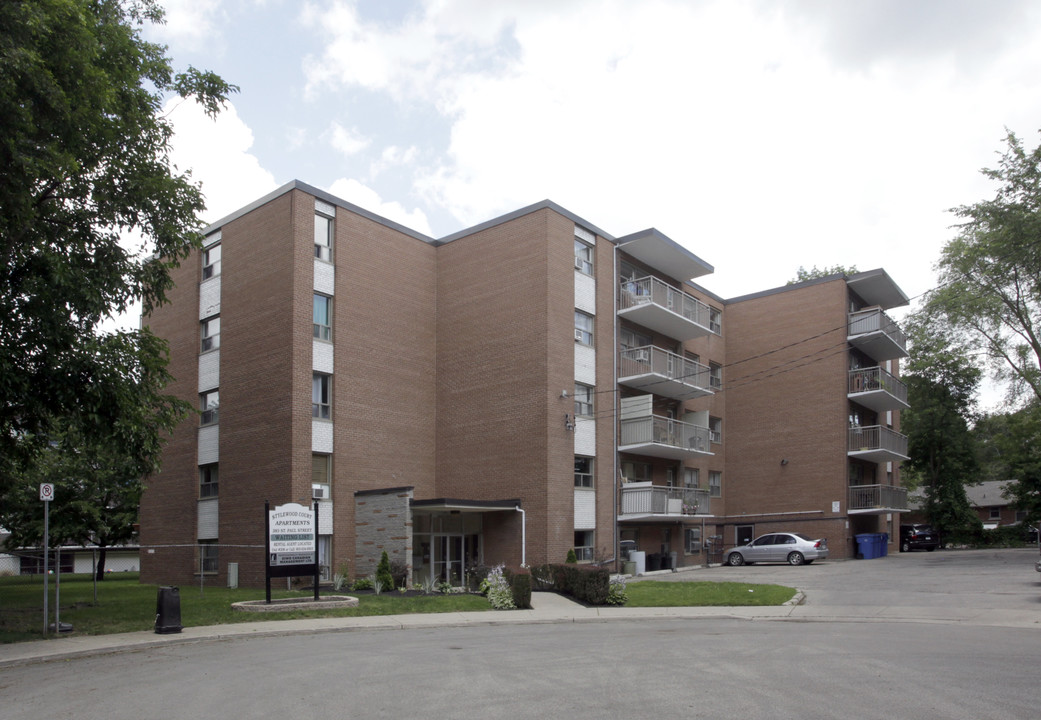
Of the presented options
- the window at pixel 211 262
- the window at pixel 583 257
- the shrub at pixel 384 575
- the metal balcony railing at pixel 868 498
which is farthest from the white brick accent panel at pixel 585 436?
the metal balcony railing at pixel 868 498

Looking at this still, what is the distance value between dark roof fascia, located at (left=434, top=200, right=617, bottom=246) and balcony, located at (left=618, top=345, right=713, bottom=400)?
4.74 meters

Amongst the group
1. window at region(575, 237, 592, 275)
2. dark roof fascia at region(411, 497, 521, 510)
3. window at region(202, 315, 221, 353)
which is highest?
window at region(575, 237, 592, 275)

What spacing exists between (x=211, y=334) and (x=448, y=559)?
11449 mm

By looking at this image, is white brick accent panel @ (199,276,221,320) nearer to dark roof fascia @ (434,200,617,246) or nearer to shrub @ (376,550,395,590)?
dark roof fascia @ (434,200,617,246)

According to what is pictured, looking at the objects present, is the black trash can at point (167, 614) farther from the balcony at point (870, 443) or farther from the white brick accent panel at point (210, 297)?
the balcony at point (870, 443)

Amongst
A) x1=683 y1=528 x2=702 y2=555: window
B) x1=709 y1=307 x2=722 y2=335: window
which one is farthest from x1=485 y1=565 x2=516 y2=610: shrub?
x1=709 y1=307 x2=722 y2=335: window

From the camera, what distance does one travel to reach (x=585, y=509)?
30484 millimetres

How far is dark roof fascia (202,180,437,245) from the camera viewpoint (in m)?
27.4

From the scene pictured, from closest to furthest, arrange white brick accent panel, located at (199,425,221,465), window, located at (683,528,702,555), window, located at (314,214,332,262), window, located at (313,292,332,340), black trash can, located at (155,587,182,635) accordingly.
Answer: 1. black trash can, located at (155,587,182,635)
2. window, located at (313,292,332,340)
3. window, located at (314,214,332,262)
4. white brick accent panel, located at (199,425,221,465)
5. window, located at (683,528,702,555)

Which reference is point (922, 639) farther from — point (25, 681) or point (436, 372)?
point (436, 372)

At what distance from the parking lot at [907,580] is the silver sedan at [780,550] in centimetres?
59

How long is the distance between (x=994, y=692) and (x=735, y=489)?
3298 cm

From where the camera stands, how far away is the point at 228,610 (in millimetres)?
18844

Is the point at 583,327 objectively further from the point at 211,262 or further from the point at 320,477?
the point at 211,262
